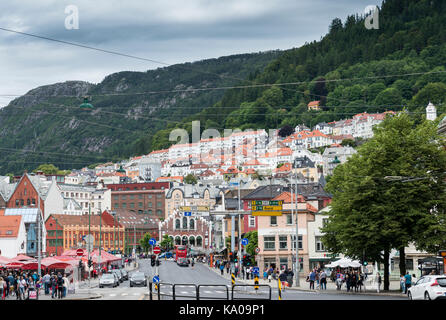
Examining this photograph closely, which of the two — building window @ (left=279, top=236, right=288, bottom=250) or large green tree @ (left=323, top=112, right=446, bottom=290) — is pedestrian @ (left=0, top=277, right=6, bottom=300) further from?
building window @ (left=279, top=236, right=288, bottom=250)

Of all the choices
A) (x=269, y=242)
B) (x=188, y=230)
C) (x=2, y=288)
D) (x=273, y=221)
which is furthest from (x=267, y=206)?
(x=188, y=230)

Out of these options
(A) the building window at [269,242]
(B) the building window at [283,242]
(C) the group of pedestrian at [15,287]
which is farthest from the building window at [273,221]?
(C) the group of pedestrian at [15,287]

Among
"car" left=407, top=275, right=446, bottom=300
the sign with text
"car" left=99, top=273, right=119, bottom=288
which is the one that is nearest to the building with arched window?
the sign with text

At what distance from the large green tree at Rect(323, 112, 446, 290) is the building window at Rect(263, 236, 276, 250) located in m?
33.7

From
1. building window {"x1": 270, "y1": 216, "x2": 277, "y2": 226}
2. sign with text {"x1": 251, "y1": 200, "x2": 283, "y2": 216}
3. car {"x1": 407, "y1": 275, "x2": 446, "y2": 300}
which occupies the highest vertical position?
sign with text {"x1": 251, "y1": 200, "x2": 283, "y2": 216}

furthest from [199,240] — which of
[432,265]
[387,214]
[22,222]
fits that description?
[387,214]

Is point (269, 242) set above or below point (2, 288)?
above

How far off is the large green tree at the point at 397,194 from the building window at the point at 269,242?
3369 cm

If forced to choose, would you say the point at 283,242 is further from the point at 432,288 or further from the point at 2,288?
the point at 432,288

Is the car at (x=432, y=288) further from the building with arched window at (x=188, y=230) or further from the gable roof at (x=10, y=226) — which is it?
the building with arched window at (x=188, y=230)

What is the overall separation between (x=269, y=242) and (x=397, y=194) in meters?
38.7

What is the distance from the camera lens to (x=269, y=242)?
281ft

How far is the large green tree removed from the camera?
4750 cm
